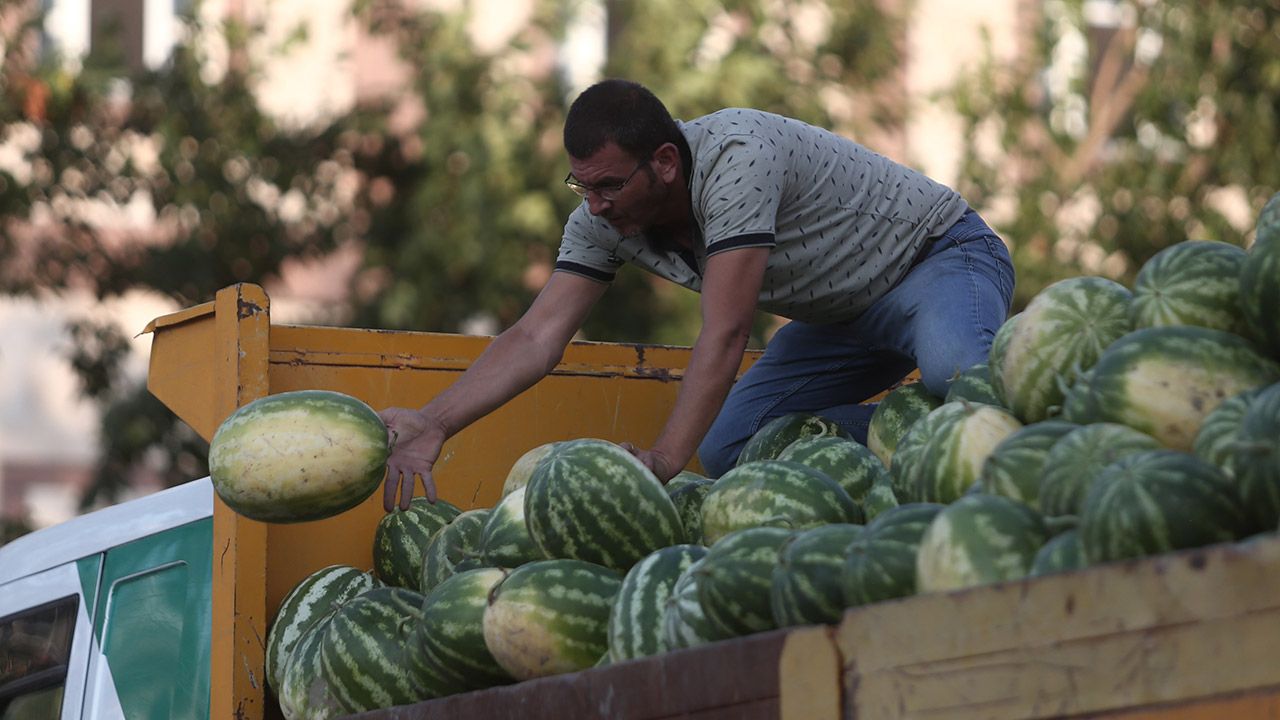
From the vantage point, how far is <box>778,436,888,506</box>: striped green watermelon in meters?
3.63

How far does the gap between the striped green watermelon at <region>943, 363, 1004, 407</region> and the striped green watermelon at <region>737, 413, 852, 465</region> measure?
2.62 ft

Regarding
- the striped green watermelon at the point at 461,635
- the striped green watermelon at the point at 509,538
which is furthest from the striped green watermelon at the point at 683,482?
the striped green watermelon at the point at 461,635

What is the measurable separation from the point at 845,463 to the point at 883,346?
3.91 feet

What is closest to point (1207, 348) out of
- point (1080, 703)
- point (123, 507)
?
point (1080, 703)

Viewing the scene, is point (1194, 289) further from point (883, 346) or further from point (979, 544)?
point (883, 346)

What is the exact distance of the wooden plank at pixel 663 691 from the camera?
2.30 m

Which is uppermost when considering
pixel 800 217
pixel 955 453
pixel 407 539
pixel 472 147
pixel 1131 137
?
pixel 472 147

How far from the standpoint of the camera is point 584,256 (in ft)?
15.7

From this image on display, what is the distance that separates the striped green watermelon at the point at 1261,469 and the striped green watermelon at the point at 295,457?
6.94ft

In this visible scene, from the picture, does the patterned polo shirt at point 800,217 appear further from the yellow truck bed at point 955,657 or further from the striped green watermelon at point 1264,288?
the striped green watermelon at point 1264,288

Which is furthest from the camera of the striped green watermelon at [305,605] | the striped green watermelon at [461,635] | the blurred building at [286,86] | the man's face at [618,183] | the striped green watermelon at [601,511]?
the blurred building at [286,86]

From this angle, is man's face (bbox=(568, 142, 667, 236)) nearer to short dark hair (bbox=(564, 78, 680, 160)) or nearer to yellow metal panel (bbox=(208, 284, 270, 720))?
short dark hair (bbox=(564, 78, 680, 160))

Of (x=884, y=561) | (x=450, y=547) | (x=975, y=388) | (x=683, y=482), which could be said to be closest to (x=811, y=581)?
(x=884, y=561)

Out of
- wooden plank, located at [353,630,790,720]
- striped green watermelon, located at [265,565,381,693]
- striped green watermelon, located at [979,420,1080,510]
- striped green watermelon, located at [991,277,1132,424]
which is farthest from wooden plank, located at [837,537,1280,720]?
striped green watermelon, located at [265,565,381,693]
